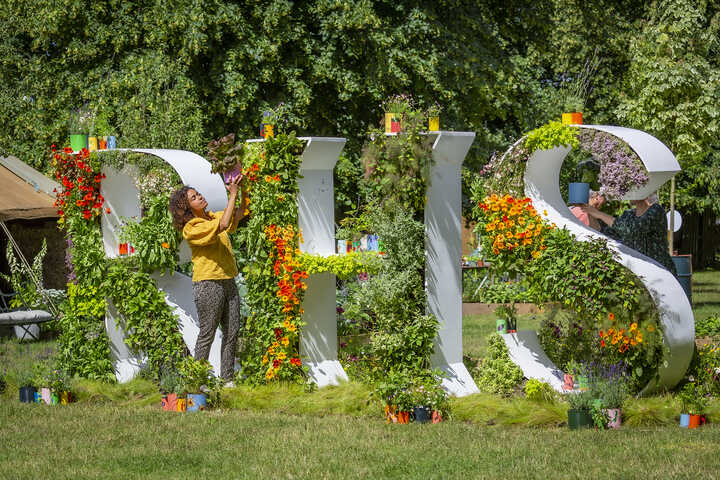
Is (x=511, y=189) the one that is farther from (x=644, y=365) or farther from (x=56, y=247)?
(x=56, y=247)

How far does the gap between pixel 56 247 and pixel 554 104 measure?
11310mm

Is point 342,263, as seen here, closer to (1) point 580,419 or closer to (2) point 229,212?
(2) point 229,212

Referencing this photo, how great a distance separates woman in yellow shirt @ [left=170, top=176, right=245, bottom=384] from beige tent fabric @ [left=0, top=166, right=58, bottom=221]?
23.4 ft

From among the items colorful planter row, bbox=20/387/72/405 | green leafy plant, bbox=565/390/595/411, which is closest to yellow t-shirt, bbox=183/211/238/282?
colorful planter row, bbox=20/387/72/405

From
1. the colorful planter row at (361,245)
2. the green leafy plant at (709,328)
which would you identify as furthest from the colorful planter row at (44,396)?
the green leafy plant at (709,328)

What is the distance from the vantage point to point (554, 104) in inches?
822

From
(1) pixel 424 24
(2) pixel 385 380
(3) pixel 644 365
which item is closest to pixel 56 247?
(1) pixel 424 24

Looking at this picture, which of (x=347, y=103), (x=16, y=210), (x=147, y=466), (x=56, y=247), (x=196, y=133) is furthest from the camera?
(x=56, y=247)

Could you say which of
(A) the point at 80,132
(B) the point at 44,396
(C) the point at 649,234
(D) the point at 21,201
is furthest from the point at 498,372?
(D) the point at 21,201

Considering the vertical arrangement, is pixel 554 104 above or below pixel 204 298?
above

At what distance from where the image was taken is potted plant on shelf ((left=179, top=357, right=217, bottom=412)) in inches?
303

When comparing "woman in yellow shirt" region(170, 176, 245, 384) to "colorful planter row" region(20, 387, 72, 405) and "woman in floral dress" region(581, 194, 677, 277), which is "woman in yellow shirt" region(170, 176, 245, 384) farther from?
"woman in floral dress" region(581, 194, 677, 277)

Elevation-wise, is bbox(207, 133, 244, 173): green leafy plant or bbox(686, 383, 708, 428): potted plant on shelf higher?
bbox(207, 133, 244, 173): green leafy plant

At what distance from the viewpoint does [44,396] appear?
27.4ft
